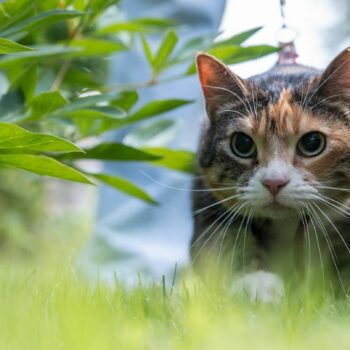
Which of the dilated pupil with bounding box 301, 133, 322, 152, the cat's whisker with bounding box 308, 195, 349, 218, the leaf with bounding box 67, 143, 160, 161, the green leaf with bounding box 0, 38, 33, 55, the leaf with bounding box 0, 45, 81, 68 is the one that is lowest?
the cat's whisker with bounding box 308, 195, 349, 218

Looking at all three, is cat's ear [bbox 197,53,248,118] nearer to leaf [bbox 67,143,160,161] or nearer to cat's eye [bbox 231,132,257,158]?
cat's eye [bbox 231,132,257,158]

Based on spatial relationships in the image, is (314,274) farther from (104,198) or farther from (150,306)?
(104,198)

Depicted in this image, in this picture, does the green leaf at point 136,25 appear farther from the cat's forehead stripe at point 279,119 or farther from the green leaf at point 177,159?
the cat's forehead stripe at point 279,119

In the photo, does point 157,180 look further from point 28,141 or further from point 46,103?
point 28,141

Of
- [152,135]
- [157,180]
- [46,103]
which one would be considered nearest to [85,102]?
[46,103]

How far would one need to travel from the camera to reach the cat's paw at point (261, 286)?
4.72 ft

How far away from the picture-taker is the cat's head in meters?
1.59

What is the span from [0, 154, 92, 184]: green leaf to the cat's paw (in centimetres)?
44

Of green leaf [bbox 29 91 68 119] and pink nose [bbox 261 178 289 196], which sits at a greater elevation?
green leaf [bbox 29 91 68 119]

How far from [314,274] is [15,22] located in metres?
0.88

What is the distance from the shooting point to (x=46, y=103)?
5.10 ft

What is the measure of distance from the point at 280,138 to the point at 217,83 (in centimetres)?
27

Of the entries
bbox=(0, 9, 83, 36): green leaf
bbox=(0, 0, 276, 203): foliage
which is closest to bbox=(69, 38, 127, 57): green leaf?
bbox=(0, 0, 276, 203): foliage

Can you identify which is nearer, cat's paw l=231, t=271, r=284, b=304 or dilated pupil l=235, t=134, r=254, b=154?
cat's paw l=231, t=271, r=284, b=304
